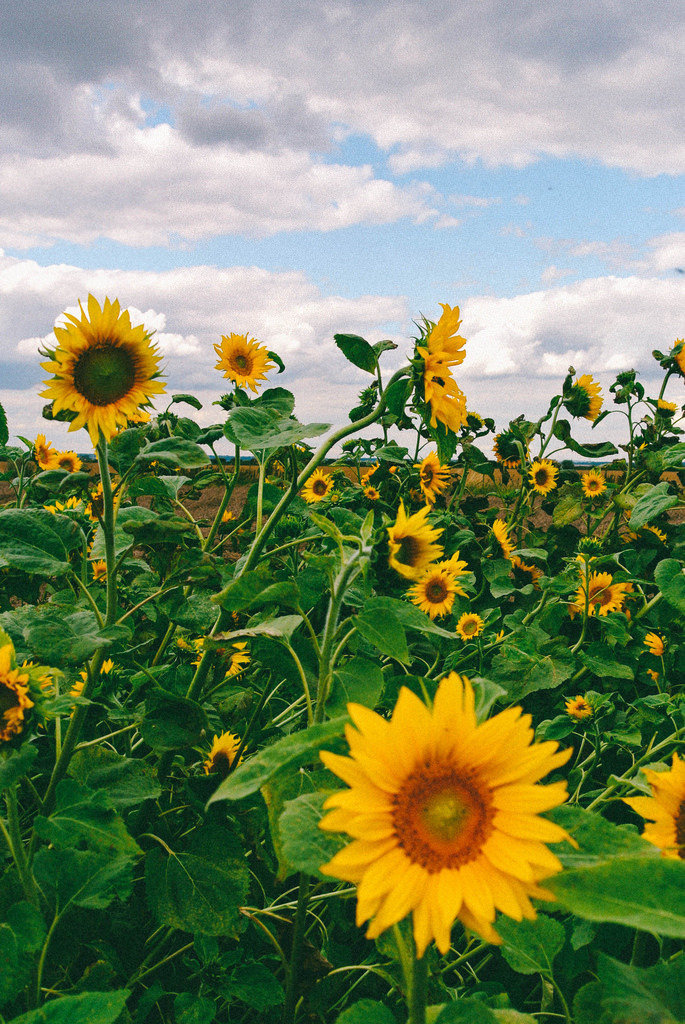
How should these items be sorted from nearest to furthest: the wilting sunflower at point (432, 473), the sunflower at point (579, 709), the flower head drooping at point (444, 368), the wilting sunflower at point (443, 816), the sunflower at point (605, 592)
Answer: the wilting sunflower at point (443, 816) < the flower head drooping at point (444, 368) < the sunflower at point (579, 709) < the sunflower at point (605, 592) < the wilting sunflower at point (432, 473)

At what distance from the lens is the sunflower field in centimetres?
60

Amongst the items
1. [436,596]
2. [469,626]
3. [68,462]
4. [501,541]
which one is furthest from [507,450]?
[68,462]

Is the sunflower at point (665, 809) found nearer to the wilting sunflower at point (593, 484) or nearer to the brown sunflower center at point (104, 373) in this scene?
the brown sunflower center at point (104, 373)

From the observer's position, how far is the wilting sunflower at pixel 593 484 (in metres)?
3.26

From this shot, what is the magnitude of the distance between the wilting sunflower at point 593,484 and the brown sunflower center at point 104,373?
245 centimetres

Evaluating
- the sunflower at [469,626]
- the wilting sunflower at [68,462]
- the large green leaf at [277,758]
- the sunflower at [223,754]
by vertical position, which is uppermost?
the wilting sunflower at [68,462]

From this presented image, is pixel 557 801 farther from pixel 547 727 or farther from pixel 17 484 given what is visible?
pixel 17 484

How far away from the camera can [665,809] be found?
2.75 feet

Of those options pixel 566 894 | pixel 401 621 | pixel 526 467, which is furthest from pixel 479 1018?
pixel 526 467

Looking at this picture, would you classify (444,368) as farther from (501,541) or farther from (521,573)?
(521,573)

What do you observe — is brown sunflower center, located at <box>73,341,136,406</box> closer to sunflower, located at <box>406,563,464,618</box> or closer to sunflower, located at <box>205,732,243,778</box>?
sunflower, located at <box>205,732,243,778</box>

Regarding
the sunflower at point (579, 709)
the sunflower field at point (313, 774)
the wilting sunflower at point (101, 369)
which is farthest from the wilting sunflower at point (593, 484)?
the wilting sunflower at point (101, 369)

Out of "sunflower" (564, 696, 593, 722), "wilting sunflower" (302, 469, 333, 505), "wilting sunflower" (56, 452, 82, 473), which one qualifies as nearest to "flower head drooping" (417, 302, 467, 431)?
"sunflower" (564, 696, 593, 722)

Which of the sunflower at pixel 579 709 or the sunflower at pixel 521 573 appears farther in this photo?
the sunflower at pixel 521 573
